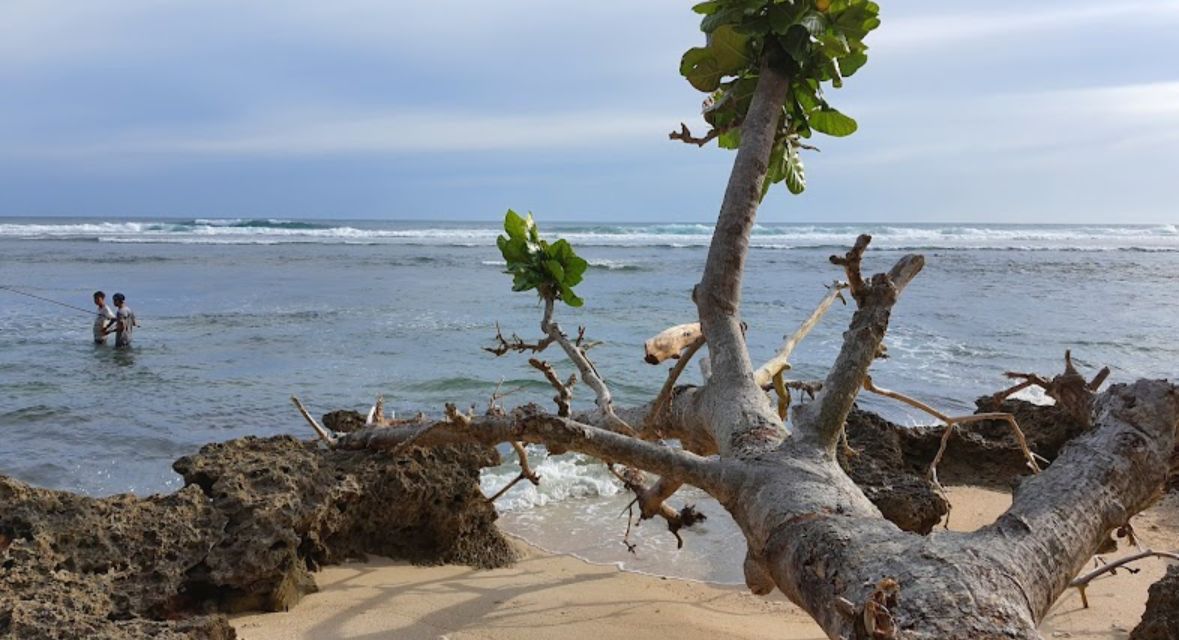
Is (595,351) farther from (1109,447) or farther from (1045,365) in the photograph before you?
(1109,447)

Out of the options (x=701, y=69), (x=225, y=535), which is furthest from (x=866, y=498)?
(x=225, y=535)

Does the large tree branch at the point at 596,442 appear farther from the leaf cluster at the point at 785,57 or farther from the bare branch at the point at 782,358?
the leaf cluster at the point at 785,57

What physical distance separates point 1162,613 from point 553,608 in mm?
2374

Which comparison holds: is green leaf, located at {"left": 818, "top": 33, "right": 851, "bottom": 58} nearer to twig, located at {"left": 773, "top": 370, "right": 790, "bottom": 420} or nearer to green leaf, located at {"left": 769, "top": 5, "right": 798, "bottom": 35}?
green leaf, located at {"left": 769, "top": 5, "right": 798, "bottom": 35}

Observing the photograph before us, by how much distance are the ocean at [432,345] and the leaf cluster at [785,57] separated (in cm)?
233

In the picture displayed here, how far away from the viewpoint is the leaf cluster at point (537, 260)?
12.9 feet

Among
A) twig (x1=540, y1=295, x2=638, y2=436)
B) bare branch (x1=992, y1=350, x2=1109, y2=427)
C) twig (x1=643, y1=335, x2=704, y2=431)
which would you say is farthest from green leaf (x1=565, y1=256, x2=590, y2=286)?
bare branch (x1=992, y1=350, x2=1109, y2=427)

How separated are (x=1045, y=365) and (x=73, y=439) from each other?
10679 mm

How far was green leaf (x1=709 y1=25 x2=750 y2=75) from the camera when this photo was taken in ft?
10.8

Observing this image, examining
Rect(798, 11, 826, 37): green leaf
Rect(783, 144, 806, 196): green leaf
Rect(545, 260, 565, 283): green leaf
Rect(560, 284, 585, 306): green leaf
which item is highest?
Rect(798, 11, 826, 37): green leaf

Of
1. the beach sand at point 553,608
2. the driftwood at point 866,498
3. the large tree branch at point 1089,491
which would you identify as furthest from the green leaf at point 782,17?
the beach sand at point 553,608

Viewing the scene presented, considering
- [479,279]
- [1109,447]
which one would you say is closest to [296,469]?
[1109,447]

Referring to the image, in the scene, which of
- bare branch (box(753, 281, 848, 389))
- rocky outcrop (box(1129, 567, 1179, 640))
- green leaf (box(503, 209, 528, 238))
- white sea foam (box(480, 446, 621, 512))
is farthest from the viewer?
white sea foam (box(480, 446, 621, 512))

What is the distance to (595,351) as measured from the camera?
37.1 feet
